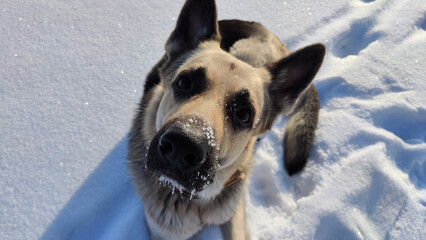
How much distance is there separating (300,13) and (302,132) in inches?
91.1

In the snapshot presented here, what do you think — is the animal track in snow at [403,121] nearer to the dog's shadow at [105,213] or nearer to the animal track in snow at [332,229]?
the animal track in snow at [332,229]

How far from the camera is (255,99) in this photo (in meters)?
2.32

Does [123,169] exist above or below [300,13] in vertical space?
below

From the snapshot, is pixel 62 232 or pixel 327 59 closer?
pixel 62 232

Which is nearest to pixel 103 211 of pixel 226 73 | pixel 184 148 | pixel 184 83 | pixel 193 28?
pixel 184 83

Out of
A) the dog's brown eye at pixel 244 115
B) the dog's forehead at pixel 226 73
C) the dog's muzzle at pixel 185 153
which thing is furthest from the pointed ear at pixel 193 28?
the dog's muzzle at pixel 185 153

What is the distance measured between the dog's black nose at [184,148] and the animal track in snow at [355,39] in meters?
3.49

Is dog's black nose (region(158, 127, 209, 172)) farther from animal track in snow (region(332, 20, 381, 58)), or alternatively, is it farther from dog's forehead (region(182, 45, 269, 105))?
animal track in snow (region(332, 20, 381, 58))

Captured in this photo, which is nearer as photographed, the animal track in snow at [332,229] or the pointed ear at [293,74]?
the pointed ear at [293,74]

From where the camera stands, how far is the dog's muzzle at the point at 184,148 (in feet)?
5.27

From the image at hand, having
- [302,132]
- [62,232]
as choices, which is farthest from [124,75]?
[302,132]

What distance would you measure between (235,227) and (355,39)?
3459 mm

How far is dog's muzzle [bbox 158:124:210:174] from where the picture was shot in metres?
1.61

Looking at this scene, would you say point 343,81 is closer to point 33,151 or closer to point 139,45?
point 139,45
